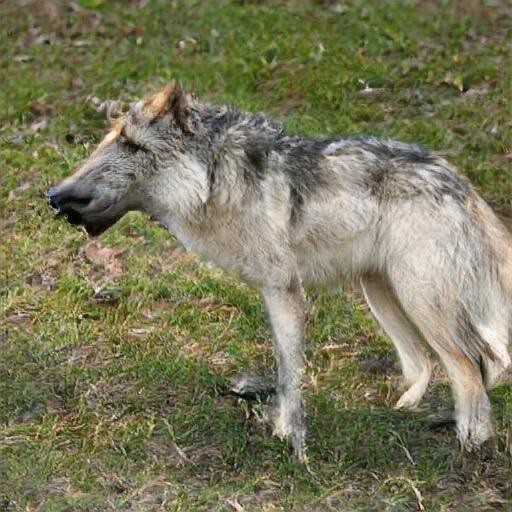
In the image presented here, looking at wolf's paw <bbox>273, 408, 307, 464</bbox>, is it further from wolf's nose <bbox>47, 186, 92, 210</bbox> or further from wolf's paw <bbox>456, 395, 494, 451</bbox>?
wolf's nose <bbox>47, 186, 92, 210</bbox>

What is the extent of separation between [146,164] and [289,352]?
3.88 ft

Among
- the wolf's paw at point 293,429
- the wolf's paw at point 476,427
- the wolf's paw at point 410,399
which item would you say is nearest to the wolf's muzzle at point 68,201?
the wolf's paw at point 293,429

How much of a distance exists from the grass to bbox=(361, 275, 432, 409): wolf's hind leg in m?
0.12

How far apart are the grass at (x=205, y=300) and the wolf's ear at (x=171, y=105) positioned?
150cm

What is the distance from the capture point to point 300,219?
6023mm

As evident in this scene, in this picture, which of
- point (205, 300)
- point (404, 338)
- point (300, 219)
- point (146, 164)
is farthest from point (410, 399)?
point (146, 164)

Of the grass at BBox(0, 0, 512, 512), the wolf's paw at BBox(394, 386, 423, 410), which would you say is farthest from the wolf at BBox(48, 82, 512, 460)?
the wolf's paw at BBox(394, 386, 423, 410)

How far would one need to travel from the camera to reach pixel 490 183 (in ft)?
29.6

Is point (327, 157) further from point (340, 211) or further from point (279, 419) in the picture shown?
point (279, 419)

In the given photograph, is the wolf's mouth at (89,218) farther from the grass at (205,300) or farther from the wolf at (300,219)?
the grass at (205,300)

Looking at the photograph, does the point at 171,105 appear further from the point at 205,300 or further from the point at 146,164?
the point at 205,300

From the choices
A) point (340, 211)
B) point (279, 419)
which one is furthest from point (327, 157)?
point (279, 419)

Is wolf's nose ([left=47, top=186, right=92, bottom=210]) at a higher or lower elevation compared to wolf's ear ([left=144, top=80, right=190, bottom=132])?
lower

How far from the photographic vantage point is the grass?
19.0ft
